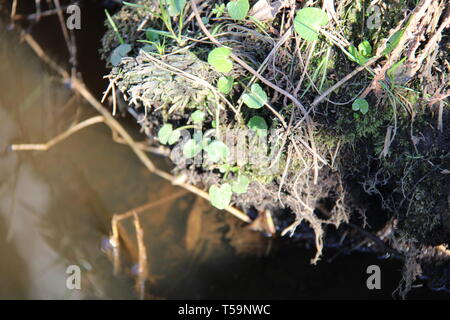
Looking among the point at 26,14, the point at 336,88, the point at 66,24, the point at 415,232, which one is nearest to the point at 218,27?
the point at 336,88

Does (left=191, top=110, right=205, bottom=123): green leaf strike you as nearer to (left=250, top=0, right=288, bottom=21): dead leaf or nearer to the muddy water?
(left=250, top=0, right=288, bottom=21): dead leaf

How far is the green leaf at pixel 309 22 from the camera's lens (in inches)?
42.2

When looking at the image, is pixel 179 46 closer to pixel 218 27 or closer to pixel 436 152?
pixel 218 27

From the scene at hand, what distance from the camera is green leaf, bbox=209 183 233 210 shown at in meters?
1.23

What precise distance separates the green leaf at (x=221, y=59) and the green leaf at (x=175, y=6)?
0.60 feet

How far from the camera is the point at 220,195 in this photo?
1230 millimetres

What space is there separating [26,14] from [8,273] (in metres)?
1.34

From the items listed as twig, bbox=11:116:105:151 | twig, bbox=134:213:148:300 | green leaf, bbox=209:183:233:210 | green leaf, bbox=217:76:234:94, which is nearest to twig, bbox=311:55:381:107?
green leaf, bbox=217:76:234:94

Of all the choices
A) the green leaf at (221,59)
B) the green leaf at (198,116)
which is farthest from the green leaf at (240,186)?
the green leaf at (221,59)

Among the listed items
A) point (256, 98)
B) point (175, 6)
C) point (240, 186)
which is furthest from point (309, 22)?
point (240, 186)

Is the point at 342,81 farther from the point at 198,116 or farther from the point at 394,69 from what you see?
the point at 198,116

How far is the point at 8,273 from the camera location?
1.61 m

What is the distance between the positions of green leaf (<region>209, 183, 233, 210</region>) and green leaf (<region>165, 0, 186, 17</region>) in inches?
21.0

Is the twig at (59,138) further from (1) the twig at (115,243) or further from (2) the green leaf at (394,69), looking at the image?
(2) the green leaf at (394,69)
